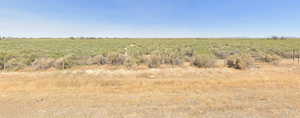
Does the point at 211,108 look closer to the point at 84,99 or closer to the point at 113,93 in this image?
the point at 113,93

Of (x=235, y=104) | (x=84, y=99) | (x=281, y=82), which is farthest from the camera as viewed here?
(x=281, y=82)

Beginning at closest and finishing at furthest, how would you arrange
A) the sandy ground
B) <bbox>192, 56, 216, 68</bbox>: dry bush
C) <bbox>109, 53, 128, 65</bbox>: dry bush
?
1. the sandy ground
2. <bbox>192, 56, 216, 68</bbox>: dry bush
3. <bbox>109, 53, 128, 65</bbox>: dry bush

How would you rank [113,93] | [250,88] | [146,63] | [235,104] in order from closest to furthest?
[235,104], [113,93], [250,88], [146,63]

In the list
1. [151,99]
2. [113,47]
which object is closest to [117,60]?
[151,99]

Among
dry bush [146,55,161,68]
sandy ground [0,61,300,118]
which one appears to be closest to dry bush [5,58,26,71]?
sandy ground [0,61,300,118]

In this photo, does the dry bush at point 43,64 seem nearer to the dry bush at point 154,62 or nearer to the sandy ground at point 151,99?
the sandy ground at point 151,99

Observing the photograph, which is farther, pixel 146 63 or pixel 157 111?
pixel 146 63

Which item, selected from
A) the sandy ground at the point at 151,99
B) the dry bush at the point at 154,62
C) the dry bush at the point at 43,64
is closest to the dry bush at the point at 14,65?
the dry bush at the point at 43,64

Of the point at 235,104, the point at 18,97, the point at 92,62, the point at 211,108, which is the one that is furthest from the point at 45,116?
the point at 92,62

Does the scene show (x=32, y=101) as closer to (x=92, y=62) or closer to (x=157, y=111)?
(x=157, y=111)

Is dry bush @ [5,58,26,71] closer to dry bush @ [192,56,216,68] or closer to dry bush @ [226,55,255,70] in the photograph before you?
dry bush @ [192,56,216,68]

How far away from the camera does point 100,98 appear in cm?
443

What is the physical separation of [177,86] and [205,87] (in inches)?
34.5

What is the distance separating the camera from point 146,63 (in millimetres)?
10477
